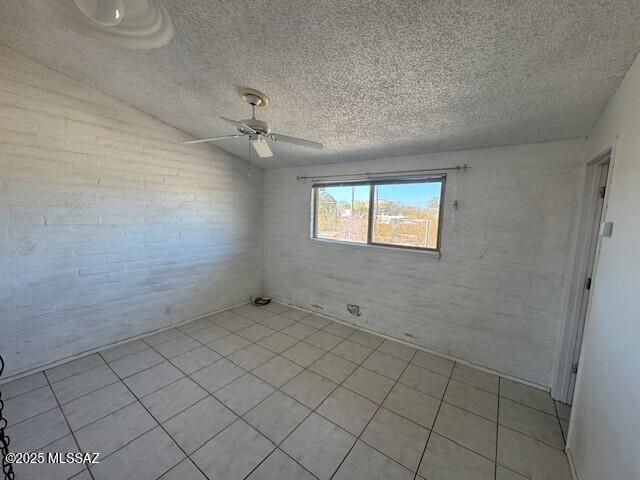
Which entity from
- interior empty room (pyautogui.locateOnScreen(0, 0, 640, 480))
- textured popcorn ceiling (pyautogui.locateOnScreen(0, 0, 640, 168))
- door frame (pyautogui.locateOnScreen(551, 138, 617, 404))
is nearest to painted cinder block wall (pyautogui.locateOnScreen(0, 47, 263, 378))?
interior empty room (pyautogui.locateOnScreen(0, 0, 640, 480))

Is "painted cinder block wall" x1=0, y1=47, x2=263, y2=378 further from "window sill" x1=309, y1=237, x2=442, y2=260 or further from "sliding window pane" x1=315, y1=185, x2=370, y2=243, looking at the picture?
"window sill" x1=309, y1=237, x2=442, y2=260

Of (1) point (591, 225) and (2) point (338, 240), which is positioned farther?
(2) point (338, 240)

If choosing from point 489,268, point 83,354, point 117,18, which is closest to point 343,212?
point 489,268

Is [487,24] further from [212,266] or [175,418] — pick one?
[212,266]

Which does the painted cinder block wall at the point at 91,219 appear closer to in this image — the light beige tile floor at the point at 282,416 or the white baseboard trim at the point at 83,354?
the white baseboard trim at the point at 83,354

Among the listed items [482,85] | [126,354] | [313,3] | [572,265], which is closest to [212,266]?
[126,354]

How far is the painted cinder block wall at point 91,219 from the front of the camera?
6.79ft

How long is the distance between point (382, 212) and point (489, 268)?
1263 mm

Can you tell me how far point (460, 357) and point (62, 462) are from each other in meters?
3.21

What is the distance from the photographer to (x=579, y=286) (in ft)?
6.43

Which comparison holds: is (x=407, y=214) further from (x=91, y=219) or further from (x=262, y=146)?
(x=91, y=219)

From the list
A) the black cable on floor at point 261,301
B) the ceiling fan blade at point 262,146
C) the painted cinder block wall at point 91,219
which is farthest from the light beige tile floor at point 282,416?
the ceiling fan blade at point 262,146

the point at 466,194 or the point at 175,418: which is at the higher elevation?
the point at 466,194

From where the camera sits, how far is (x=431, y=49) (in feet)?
4.27
